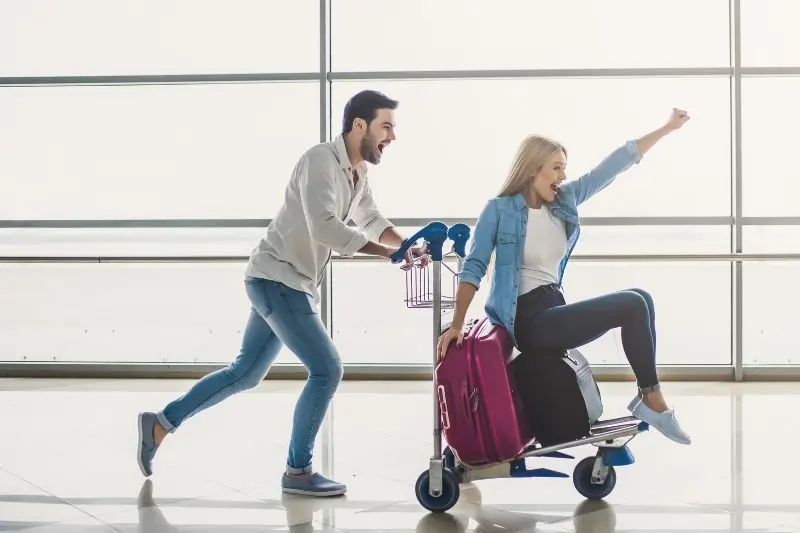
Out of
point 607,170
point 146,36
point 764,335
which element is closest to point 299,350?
point 607,170

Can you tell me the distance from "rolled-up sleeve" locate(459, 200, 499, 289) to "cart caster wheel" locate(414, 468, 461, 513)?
59cm

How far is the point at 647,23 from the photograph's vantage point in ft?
22.0

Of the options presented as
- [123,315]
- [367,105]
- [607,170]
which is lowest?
[123,315]

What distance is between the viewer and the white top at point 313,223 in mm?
3275

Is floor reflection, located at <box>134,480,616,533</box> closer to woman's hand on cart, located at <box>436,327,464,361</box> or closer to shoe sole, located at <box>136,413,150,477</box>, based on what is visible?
shoe sole, located at <box>136,413,150,477</box>

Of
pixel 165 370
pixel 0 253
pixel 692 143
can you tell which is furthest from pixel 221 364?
pixel 692 143

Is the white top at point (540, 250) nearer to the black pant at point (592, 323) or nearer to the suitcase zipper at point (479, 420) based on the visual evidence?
the black pant at point (592, 323)

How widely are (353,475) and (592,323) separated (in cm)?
115

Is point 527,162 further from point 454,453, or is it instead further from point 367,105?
point 454,453

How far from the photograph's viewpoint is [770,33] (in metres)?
6.68

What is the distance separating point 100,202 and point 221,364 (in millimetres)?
1602

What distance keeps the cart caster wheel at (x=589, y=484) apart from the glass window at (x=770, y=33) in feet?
11.7

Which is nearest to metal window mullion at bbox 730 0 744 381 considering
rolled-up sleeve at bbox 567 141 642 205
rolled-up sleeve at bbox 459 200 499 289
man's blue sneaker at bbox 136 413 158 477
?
rolled-up sleeve at bbox 567 141 642 205

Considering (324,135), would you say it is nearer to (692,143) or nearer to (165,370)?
(165,370)
